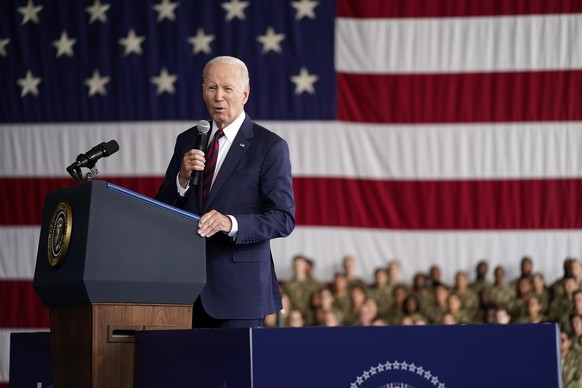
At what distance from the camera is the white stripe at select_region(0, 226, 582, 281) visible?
916 cm

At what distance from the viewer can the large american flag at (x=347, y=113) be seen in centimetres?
919

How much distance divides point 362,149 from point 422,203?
79cm

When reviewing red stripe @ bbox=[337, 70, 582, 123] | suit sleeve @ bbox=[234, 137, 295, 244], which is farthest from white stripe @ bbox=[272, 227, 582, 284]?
suit sleeve @ bbox=[234, 137, 295, 244]

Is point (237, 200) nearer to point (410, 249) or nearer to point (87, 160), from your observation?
point (87, 160)

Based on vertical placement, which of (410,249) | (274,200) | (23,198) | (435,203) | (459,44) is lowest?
(274,200)

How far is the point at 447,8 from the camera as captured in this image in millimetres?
9320

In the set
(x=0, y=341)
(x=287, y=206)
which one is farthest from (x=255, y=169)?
(x=0, y=341)

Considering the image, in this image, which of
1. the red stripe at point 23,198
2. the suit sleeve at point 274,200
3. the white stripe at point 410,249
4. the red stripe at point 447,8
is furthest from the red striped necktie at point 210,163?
the red stripe at point 447,8

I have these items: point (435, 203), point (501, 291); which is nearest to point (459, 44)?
point (435, 203)

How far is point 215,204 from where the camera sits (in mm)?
2686

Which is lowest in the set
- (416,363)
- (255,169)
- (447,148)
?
(416,363)

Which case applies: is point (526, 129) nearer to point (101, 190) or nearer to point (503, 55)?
point (503, 55)

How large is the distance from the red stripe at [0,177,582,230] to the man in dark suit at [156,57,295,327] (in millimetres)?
6428

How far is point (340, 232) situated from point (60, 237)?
22.8 feet
